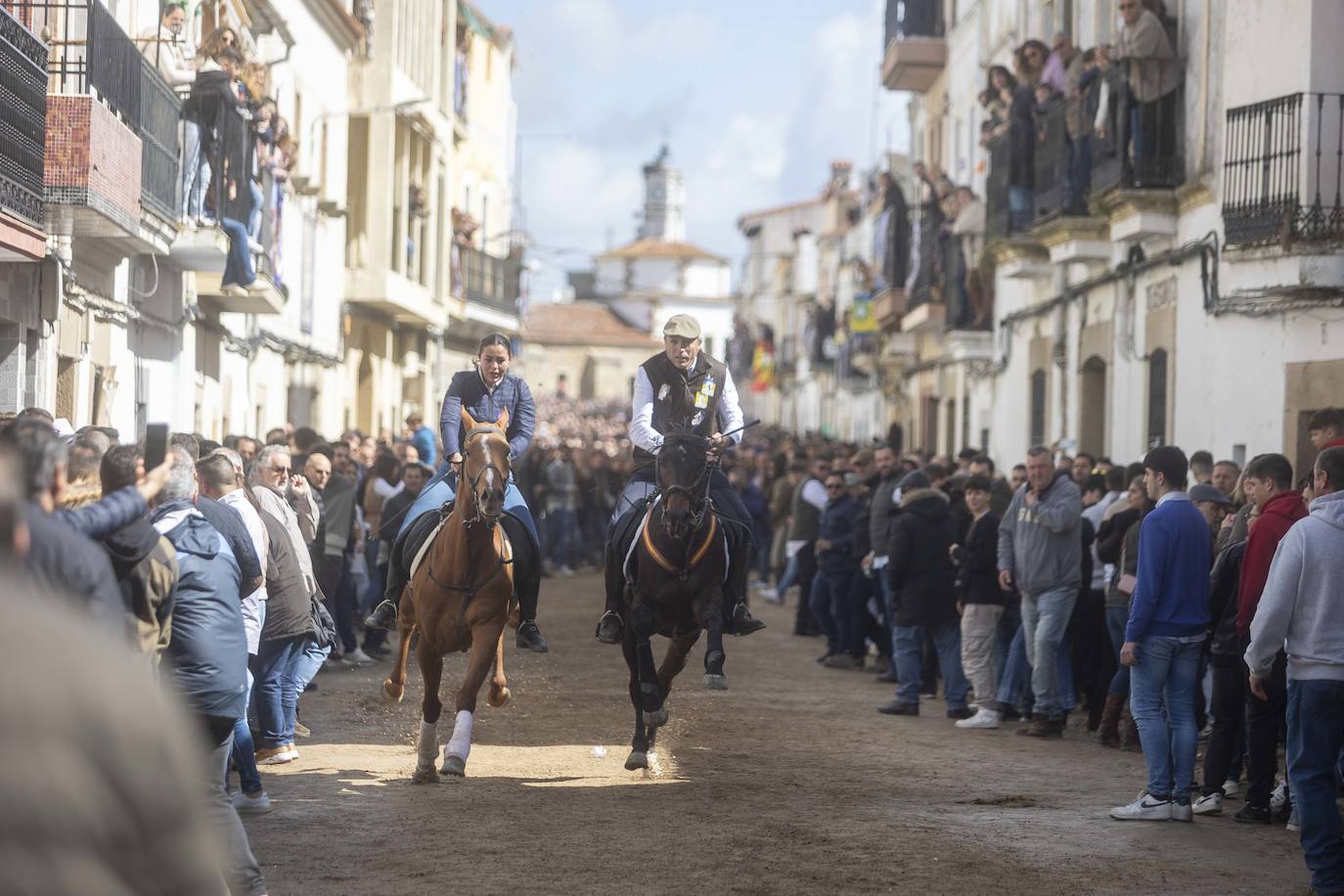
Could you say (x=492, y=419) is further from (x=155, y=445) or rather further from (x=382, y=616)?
(x=155, y=445)

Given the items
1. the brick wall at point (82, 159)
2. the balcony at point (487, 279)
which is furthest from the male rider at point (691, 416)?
the balcony at point (487, 279)

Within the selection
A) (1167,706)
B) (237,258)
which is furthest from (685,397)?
(237,258)

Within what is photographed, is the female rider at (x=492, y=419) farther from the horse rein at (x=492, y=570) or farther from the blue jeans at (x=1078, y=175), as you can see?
the blue jeans at (x=1078, y=175)

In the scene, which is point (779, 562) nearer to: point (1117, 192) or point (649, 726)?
point (1117, 192)

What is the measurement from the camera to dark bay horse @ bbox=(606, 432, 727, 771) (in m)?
10.5

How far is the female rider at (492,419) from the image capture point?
35.9 feet

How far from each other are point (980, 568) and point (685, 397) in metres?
3.89

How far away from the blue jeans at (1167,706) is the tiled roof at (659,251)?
11650 centimetres

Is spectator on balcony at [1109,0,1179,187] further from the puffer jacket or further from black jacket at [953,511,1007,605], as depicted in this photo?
the puffer jacket

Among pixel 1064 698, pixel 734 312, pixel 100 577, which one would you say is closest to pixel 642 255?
pixel 734 312

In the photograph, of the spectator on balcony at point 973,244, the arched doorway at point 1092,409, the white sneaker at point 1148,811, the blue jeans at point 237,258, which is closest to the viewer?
the white sneaker at point 1148,811

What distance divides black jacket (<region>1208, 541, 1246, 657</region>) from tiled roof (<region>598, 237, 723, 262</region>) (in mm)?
116013

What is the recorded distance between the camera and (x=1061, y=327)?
79.8 ft

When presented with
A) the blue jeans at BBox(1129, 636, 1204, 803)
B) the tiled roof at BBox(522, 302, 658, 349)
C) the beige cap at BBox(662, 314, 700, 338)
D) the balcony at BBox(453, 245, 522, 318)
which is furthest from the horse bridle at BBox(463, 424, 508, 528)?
the tiled roof at BBox(522, 302, 658, 349)
